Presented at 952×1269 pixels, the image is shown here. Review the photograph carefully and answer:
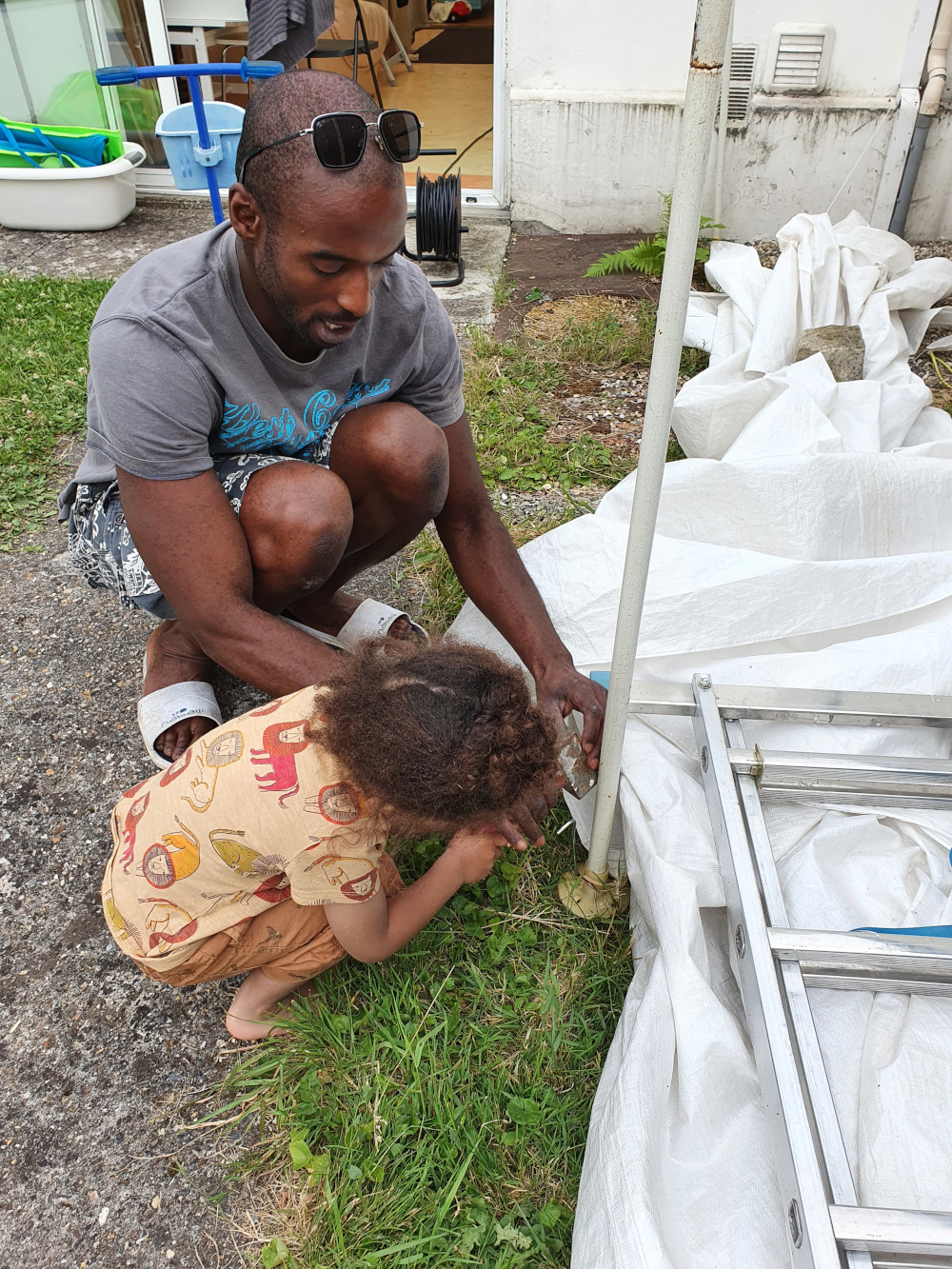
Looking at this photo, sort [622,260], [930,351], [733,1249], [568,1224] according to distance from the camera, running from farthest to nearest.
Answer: [622,260]
[930,351]
[568,1224]
[733,1249]

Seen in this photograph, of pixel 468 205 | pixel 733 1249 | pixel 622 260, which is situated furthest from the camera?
pixel 468 205

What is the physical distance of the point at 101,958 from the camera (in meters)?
1.61

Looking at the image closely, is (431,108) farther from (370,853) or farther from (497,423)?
(370,853)

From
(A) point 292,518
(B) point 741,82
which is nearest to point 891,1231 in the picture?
(A) point 292,518

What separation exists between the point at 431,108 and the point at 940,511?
223 inches

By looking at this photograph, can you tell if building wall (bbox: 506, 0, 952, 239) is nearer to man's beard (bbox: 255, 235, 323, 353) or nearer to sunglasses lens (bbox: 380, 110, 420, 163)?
sunglasses lens (bbox: 380, 110, 420, 163)

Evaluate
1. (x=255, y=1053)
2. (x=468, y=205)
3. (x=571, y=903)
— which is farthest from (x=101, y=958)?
(x=468, y=205)

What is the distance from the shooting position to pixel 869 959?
1238 millimetres

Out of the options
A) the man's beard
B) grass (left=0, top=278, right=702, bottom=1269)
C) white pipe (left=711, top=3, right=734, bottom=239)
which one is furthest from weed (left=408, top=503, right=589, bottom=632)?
white pipe (left=711, top=3, right=734, bottom=239)

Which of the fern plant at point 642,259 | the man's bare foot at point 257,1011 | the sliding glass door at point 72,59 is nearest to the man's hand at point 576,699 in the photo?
the man's bare foot at point 257,1011

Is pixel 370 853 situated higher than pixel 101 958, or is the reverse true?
pixel 370 853

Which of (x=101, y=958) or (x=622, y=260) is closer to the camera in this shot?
(x=101, y=958)

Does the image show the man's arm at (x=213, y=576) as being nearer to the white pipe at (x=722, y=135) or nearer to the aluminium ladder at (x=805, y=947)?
the aluminium ladder at (x=805, y=947)

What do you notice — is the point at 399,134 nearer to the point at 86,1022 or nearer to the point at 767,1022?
the point at 767,1022
